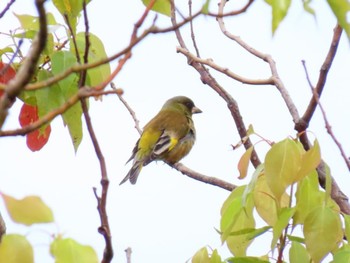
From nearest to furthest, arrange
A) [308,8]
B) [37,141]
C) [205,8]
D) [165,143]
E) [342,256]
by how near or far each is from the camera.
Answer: [205,8], [308,8], [342,256], [37,141], [165,143]

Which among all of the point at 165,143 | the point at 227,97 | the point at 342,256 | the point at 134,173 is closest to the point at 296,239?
the point at 342,256

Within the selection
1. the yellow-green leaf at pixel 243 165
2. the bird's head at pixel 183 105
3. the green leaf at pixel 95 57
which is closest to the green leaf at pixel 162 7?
the green leaf at pixel 95 57

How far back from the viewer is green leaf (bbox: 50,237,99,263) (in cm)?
144

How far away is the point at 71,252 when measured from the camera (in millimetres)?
1435

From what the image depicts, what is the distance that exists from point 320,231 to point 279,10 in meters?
0.70

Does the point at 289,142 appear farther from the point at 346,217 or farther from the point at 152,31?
the point at 152,31

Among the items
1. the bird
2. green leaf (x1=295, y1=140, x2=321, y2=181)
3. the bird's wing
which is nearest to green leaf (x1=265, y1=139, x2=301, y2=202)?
green leaf (x1=295, y1=140, x2=321, y2=181)

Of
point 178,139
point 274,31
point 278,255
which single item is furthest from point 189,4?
point 178,139

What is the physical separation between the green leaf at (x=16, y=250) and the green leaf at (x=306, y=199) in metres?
0.83

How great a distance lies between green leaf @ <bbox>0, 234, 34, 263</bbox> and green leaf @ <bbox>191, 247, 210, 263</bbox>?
2.94 ft

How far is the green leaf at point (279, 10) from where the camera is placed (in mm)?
1445

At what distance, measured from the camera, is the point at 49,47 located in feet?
7.79

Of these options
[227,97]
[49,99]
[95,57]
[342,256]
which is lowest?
[342,256]

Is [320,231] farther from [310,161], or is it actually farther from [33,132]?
[33,132]
